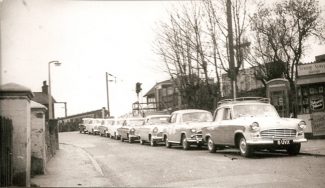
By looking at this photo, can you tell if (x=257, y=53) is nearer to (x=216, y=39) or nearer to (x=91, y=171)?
(x=216, y=39)

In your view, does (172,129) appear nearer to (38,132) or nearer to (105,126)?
(38,132)

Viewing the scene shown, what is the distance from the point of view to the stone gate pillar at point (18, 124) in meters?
7.40

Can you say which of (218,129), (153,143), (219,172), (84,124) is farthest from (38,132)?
(84,124)

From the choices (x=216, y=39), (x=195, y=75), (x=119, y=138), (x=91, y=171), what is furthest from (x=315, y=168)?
(x=119, y=138)

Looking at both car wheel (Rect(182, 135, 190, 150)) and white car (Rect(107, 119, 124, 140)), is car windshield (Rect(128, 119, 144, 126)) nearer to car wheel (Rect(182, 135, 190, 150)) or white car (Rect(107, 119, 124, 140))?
white car (Rect(107, 119, 124, 140))

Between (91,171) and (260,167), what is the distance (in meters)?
3.83

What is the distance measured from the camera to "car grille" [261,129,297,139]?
12469 millimetres

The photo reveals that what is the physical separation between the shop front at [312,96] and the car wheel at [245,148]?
5662mm

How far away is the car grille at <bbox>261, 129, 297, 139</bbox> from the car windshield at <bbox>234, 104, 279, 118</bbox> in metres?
1.15

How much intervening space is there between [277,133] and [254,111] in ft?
4.95

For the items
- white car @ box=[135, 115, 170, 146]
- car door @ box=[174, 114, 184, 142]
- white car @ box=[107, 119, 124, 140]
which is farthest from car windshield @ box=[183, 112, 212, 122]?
white car @ box=[107, 119, 124, 140]

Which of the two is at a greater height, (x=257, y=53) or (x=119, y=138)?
(x=257, y=53)

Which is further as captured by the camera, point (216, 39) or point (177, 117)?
point (216, 39)

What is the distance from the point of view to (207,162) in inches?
476
